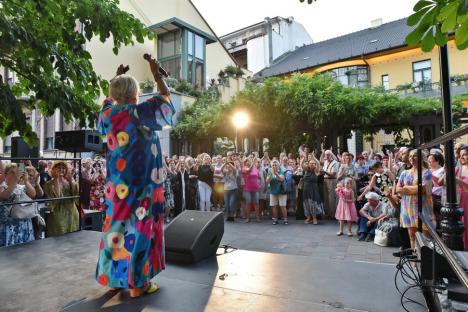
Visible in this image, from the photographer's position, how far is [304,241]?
6.58 m

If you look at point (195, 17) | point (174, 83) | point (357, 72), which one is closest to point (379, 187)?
point (174, 83)

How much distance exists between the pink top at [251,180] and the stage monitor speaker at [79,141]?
13.5ft

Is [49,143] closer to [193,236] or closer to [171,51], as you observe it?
[171,51]

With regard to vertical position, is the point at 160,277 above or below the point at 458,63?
below

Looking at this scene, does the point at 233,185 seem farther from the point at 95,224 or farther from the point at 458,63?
the point at 458,63

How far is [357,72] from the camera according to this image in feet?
83.2

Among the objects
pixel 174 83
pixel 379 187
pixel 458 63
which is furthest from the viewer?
pixel 458 63

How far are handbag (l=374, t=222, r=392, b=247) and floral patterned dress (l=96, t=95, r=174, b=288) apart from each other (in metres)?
5.00

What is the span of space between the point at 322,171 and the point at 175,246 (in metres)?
6.40

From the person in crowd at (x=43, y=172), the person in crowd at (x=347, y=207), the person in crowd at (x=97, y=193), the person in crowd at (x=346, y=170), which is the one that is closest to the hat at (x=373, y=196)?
the person in crowd at (x=347, y=207)

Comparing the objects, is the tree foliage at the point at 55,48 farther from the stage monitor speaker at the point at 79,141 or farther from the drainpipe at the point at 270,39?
the drainpipe at the point at 270,39

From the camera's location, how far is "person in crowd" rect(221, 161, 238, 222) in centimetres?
912

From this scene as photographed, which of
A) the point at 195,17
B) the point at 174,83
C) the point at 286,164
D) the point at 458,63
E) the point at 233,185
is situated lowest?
the point at 233,185

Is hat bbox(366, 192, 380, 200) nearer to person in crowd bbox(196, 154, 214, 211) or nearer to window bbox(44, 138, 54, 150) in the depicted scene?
person in crowd bbox(196, 154, 214, 211)
